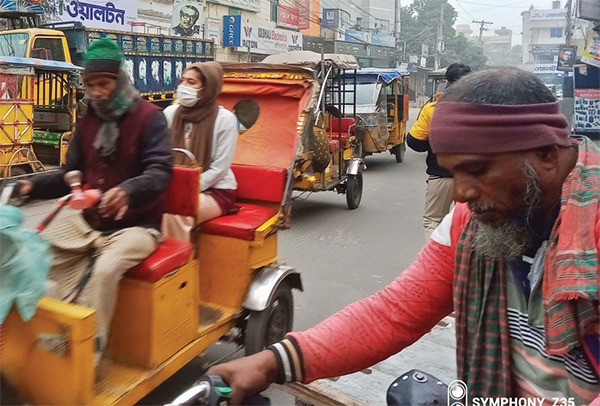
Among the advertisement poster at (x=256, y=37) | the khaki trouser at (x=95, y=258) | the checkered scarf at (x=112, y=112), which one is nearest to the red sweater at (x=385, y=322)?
the khaki trouser at (x=95, y=258)

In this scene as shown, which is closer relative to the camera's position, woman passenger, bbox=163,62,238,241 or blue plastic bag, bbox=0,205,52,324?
blue plastic bag, bbox=0,205,52,324

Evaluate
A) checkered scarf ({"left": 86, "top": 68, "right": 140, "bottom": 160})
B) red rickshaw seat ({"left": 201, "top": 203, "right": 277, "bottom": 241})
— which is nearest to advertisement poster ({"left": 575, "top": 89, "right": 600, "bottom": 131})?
red rickshaw seat ({"left": 201, "top": 203, "right": 277, "bottom": 241})

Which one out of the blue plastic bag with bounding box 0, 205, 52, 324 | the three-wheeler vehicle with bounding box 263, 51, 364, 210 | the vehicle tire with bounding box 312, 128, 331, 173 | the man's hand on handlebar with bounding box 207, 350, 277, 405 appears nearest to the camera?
the man's hand on handlebar with bounding box 207, 350, 277, 405

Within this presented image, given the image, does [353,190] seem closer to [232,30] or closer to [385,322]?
[385,322]

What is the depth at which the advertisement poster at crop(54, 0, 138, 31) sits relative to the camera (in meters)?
18.6

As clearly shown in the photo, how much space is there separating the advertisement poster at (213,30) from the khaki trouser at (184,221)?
2349 cm

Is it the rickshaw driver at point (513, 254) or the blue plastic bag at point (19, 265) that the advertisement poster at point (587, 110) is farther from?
the blue plastic bag at point (19, 265)

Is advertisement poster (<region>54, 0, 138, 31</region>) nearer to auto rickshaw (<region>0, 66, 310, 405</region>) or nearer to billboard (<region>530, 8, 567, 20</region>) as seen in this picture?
auto rickshaw (<region>0, 66, 310, 405</region>)

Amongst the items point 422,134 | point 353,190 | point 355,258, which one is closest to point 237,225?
point 422,134

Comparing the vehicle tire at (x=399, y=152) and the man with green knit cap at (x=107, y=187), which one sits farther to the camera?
the vehicle tire at (x=399, y=152)

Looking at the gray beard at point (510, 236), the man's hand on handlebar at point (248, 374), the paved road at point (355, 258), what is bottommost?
the paved road at point (355, 258)

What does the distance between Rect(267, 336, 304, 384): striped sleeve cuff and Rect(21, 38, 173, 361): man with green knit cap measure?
1285mm

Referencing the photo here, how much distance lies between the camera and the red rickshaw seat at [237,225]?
3.61m

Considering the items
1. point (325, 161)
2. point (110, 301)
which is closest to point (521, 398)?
point (110, 301)
